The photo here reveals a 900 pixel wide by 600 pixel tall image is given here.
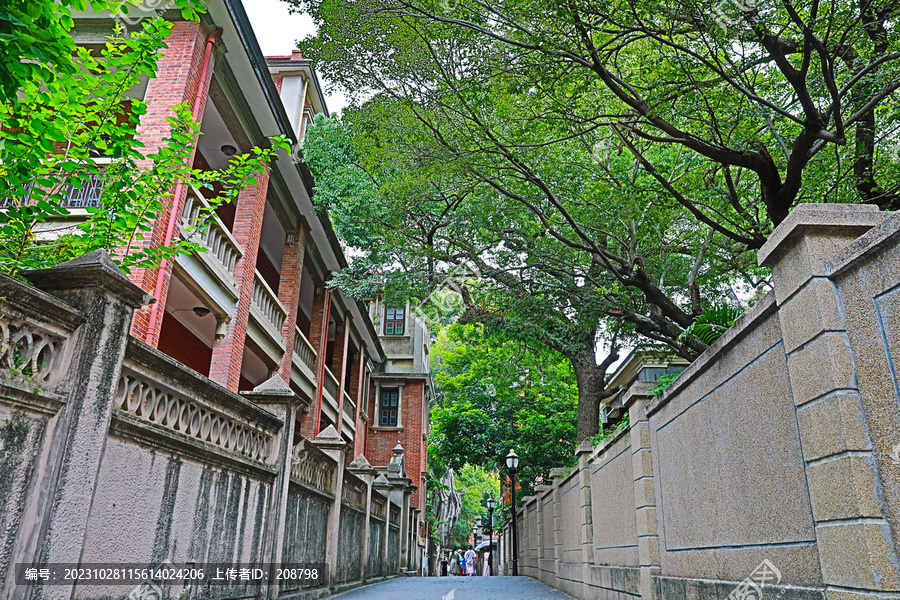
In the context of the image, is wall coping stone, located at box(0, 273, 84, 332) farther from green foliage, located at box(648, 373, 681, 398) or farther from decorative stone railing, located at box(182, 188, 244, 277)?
decorative stone railing, located at box(182, 188, 244, 277)

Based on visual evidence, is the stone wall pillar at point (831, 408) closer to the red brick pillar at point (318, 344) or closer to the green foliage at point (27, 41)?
the green foliage at point (27, 41)


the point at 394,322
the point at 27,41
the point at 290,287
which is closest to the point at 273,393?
the point at 27,41

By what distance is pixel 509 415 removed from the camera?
25.3 m

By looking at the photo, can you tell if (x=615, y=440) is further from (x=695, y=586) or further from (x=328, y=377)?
(x=328, y=377)

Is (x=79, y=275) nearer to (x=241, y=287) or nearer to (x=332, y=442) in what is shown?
(x=332, y=442)

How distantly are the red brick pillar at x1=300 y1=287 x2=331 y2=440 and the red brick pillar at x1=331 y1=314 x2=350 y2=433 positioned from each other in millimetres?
1948

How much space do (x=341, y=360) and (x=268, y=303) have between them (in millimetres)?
7151

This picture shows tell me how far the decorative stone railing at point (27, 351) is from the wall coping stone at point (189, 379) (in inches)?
22.9

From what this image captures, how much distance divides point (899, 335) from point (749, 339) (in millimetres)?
1563

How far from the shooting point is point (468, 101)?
985 centimetres

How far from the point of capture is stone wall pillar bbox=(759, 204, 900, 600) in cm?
283

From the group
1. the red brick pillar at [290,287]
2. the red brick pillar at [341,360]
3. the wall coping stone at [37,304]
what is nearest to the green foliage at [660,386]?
the wall coping stone at [37,304]

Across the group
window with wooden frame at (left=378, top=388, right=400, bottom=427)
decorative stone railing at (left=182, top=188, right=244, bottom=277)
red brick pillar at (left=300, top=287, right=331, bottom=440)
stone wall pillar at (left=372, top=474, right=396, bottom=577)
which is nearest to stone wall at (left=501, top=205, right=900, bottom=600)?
decorative stone railing at (left=182, top=188, right=244, bottom=277)

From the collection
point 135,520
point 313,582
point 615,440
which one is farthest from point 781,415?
point 313,582
